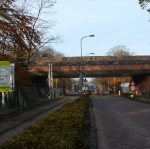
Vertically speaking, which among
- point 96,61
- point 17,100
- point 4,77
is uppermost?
point 96,61

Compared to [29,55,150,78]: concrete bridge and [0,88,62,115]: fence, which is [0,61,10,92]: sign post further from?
[29,55,150,78]: concrete bridge

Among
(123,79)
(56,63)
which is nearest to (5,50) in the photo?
(56,63)

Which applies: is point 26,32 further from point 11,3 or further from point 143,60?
point 143,60

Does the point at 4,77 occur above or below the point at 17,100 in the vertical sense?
above

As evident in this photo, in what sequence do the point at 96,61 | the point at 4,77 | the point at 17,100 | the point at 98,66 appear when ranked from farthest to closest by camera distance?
the point at 96,61 < the point at 98,66 < the point at 17,100 < the point at 4,77

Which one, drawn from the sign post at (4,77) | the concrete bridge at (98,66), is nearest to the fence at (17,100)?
the sign post at (4,77)

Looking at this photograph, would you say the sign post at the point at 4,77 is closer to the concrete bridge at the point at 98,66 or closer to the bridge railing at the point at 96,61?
the bridge railing at the point at 96,61

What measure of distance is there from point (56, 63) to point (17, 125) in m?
51.3

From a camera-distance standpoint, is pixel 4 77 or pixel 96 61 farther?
pixel 96 61

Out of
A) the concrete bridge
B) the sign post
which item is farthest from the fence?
the concrete bridge

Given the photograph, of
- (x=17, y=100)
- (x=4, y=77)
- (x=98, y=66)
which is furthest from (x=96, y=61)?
(x=4, y=77)

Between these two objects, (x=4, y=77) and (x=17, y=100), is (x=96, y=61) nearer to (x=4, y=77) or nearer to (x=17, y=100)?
(x=17, y=100)

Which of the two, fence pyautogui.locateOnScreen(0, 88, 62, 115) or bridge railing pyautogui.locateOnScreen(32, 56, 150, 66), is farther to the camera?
bridge railing pyautogui.locateOnScreen(32, 56, 150, 66)

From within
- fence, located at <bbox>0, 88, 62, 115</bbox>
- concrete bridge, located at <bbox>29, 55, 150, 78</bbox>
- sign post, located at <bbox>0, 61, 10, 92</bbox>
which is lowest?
fence, located at <bbox>0, 88, 62, 115</bbox>
